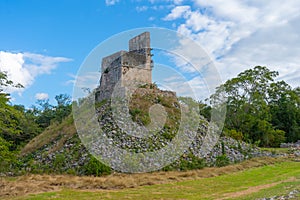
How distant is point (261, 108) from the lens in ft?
104

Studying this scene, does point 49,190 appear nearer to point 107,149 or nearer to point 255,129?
point 107,149

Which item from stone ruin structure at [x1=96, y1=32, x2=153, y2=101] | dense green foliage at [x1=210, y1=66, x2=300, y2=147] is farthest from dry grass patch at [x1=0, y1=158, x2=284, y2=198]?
dense green foliage at [x1=210, y1=66, x2=300, y2=147]

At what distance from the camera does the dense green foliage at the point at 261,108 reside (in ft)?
99.6

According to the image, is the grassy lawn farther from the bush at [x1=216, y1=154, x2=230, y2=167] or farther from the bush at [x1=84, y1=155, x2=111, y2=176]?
the bush at [x1=216, y1=154, x2=230, y2=167]

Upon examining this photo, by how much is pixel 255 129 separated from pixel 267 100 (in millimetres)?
7042

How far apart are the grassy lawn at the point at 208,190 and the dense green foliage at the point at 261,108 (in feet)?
50.7

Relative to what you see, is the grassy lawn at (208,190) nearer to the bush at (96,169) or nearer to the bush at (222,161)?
the bush at (96,169)

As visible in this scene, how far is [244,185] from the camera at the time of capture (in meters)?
12.6

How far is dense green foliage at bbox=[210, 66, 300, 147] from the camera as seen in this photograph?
1195 inches

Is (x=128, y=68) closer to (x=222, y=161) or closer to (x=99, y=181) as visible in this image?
(x=222, y=161)

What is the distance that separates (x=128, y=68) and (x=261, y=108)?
15.3 metres

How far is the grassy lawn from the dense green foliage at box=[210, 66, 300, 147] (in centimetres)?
1544

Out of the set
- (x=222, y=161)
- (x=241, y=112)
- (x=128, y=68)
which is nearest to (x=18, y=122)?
(x=128, y=68)

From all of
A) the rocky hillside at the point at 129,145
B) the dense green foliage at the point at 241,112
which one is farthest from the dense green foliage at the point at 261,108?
the rocky hillside at the point at 129,145
